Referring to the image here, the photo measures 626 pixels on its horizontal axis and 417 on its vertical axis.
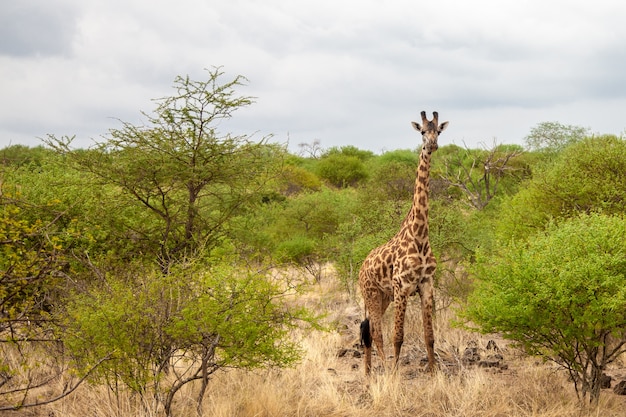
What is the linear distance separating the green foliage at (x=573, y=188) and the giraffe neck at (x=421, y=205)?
16.4 ft

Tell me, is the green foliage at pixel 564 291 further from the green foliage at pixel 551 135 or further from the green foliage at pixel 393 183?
the green foliage at pixel 551 135

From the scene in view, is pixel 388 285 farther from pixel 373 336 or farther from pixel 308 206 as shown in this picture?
pixel 308 206

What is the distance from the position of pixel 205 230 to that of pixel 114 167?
1.74 m

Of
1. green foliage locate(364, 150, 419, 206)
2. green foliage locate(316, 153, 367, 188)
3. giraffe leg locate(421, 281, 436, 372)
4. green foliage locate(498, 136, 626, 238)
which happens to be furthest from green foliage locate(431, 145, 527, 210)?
giraffe leg locate(421, 281, 436, 372)

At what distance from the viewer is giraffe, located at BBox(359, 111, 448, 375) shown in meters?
8.35

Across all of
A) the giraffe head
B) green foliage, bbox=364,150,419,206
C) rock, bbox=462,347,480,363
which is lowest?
rock, bbox=462,347,480,363

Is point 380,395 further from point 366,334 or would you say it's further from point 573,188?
point 573,188

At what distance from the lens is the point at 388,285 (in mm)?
8977

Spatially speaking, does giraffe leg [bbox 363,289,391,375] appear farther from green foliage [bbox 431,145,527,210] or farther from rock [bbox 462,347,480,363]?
green foliage [bbox 431,145,527,210]

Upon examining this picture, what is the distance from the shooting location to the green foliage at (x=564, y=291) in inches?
263

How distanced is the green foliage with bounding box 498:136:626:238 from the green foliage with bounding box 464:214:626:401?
5.95 m

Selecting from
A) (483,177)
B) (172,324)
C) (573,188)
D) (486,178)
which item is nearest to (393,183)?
(486,178)

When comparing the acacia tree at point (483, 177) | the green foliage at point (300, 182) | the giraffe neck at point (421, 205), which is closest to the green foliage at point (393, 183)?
the acacia tree at point (483, 177)

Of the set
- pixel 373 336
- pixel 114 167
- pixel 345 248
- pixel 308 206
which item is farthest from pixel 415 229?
pixel 308 206
